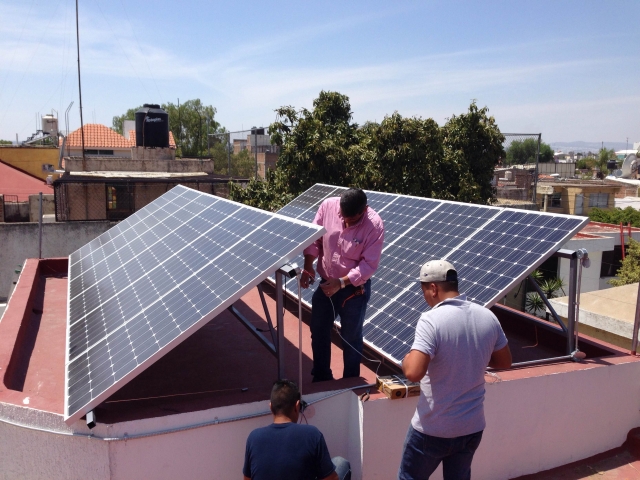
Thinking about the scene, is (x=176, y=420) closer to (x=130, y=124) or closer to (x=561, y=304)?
(x=561, y=304)

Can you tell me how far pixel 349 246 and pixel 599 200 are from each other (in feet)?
141

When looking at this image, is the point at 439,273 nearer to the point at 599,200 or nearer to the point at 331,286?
the point at 331,286

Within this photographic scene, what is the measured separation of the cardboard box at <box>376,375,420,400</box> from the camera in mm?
4844

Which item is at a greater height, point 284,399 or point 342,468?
point 284,399

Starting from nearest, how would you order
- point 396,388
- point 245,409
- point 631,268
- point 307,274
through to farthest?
point 245,409 < point 396,388 < point 307,274 < point 631,268

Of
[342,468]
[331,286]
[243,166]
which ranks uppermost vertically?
[243,166]

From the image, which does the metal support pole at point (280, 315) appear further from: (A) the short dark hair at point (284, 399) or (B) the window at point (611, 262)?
(B) the window at point (611, 262)

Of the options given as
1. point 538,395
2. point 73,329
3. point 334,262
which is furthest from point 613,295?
point 73,329

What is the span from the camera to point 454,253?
22.3ft

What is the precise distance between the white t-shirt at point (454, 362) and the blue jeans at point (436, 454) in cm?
7

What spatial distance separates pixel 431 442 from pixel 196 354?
362 cm

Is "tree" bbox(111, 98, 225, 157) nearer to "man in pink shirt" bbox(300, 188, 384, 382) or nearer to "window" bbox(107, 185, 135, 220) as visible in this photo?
"window" bbox(107, 185, 135, 220)

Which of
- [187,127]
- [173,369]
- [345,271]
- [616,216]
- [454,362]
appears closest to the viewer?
[454,362]

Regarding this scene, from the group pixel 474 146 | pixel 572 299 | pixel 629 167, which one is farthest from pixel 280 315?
pixel 629 167
